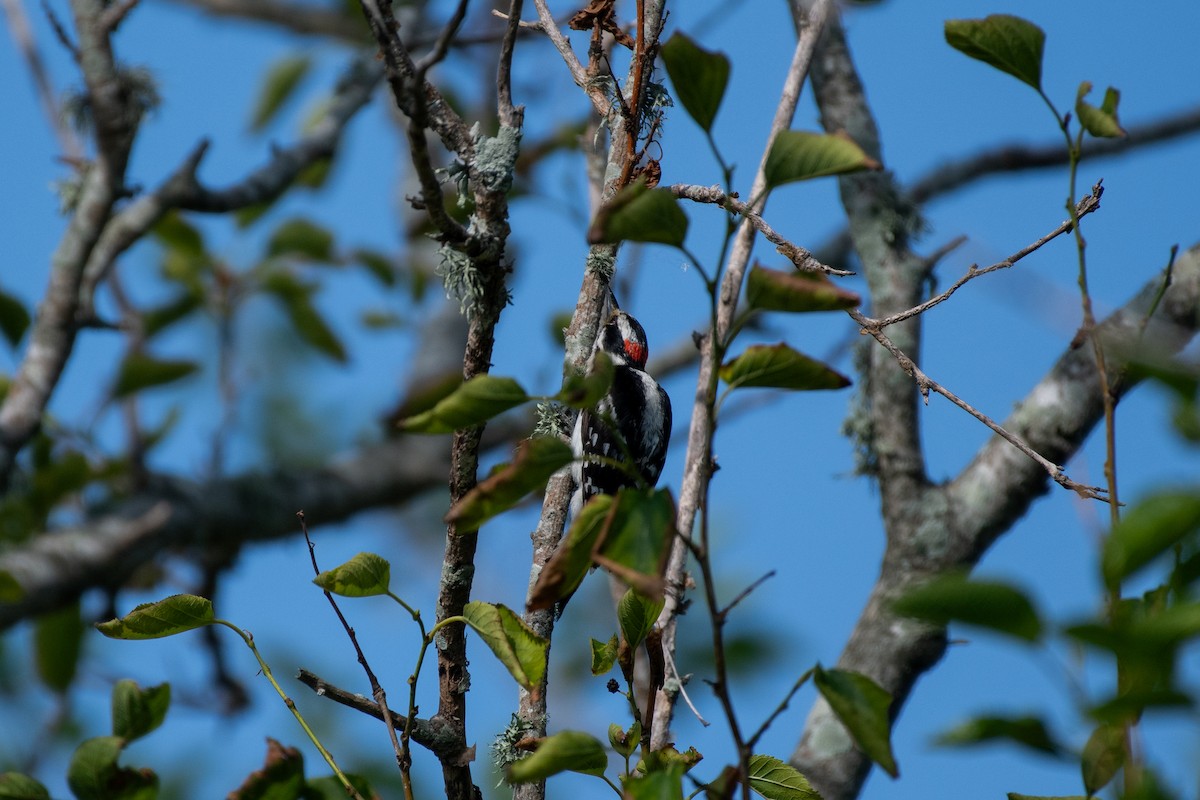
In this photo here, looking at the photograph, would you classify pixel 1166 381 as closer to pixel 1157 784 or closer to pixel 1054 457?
pixel 1157 784

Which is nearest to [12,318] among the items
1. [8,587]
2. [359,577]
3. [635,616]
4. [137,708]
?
[8,587]

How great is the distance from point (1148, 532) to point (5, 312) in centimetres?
463

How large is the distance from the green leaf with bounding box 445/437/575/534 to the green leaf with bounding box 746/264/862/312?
0.33 metres

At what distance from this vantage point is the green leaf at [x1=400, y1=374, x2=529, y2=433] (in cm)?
145

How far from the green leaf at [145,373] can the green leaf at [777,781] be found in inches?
A: 152

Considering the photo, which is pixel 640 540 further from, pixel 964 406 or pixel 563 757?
pixel 964 406

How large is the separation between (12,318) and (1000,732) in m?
4.44

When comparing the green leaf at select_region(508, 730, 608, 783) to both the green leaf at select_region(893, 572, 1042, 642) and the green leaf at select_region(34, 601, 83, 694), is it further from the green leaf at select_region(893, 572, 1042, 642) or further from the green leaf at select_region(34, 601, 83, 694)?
the green leaf at select_region(34, 601, 83, 694)

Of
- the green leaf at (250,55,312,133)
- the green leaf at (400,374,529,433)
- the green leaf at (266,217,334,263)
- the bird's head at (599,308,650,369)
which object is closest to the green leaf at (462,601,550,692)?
the green leaf at (400,374,529,433)

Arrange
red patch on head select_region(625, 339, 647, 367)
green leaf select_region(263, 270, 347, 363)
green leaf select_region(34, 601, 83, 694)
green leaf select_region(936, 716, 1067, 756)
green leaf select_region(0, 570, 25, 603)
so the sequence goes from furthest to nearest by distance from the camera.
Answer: green leaf select_region(263, 270, 347, 363)
red patch on head select_region(625, 339, 647, 367)
green leaf select_region(34, 601, 83, 694)
green leaf select_region(0, 570, 25, 603)
green leaf select_region(936, 716, 1067, 756)

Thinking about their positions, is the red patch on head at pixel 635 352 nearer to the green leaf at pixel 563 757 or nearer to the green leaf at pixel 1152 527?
the green leaf at pixel 563 757

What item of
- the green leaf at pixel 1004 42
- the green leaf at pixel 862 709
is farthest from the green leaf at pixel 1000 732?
the green leaf at pixel 1004 42

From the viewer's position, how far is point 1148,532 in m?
1.01

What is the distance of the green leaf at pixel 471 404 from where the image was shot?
57.2 inches
